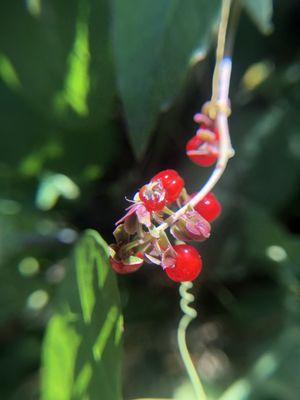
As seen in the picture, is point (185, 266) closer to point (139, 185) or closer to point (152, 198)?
point (152, 198)

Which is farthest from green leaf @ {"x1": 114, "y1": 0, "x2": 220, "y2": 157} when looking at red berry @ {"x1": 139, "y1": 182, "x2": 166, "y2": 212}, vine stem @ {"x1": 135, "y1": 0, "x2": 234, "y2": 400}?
red berry @ {"x1": 139, "y1": 182, "x2": 166, "y2": 212}

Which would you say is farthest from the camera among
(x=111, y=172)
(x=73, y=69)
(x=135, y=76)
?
(x=111, y=172)

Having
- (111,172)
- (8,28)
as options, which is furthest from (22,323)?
(8,28)

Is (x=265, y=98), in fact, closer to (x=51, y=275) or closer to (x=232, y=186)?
(x=232, y=186)

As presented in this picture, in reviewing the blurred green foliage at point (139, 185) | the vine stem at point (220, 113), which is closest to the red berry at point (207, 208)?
the vine stem at point (220, 113)

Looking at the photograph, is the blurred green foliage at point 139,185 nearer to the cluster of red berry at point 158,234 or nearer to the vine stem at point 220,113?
the vine stem at point 220,113

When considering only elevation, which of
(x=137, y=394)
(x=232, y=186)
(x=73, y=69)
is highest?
(x=73, y=69)

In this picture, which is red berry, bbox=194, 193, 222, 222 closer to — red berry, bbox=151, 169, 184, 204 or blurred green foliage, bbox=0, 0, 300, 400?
red berry, bbox=151, 169, 184, 204

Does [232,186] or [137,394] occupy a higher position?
[232,186]

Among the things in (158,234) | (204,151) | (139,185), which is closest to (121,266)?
(158,234)
